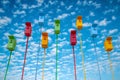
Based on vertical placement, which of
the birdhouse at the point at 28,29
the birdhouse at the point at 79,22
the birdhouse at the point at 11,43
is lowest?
the birdhouse at the point at 11,43

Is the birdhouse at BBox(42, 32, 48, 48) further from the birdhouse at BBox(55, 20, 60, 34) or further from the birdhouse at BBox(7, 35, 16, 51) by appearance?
the birdhouse at BBox(7, 35, 16, 51)

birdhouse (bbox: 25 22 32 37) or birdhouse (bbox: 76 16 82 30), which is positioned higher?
birdhouse (bbox: 76 16 82 30)

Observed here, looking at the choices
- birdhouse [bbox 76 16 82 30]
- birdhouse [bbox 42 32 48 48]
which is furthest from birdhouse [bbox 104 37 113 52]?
birdhouse [bbox 42 32 48 48]

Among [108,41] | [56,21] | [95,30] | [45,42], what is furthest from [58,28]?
[108,41]

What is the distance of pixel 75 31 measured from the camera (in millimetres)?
12711

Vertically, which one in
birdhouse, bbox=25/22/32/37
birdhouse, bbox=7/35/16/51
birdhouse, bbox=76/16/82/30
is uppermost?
birdhouse, bbox=76/16/82/30

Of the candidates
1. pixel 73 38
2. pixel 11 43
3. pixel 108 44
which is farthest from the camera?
pixel 108 44

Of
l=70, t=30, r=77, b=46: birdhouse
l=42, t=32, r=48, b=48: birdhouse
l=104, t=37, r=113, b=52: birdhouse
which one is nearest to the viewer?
l=70, t=30, r=77, b=46: birdhouse

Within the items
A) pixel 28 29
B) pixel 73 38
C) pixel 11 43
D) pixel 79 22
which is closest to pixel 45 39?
pixel 28 29

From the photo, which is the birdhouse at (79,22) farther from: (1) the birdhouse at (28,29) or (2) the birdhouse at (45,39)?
(1) the birdhouse at (28,29)

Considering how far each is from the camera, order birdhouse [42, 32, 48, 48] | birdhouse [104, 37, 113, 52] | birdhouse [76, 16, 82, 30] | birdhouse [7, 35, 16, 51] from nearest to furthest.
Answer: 1. birdhouse [7, 35, 16, 51]
2. birdhouse [76, 16, 82, 30]
3. birdhouse [42, 32, 48, 48]
4. birdhouse [104, 37, 113, 52]

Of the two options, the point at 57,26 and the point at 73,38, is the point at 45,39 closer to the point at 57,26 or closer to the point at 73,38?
the point at 57,26

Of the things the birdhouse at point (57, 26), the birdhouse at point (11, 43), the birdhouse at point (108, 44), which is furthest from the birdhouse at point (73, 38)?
the birdhouse at point (11, 43)

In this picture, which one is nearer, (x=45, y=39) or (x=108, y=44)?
(x=45, y=39)
